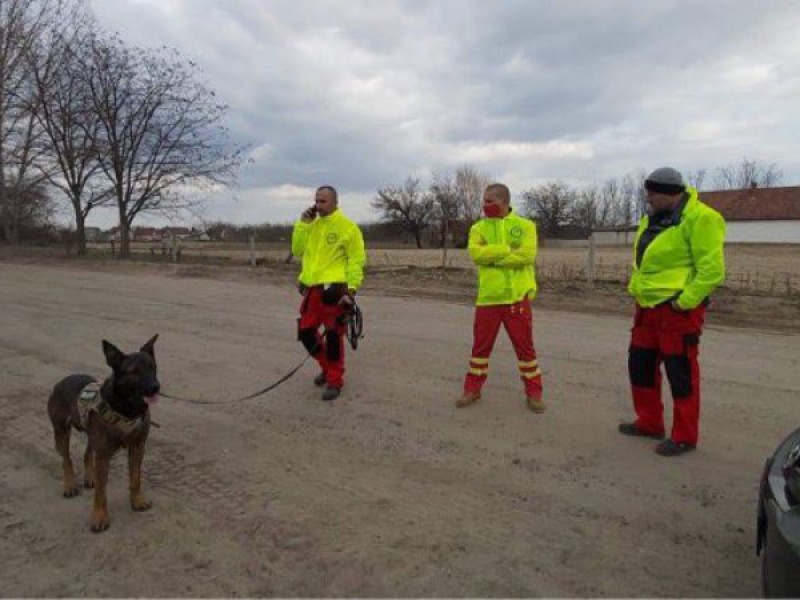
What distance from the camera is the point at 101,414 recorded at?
3.56 meters

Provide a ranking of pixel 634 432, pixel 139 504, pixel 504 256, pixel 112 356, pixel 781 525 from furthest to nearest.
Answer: pixel 504 256 < pixel 634 432 < pixel 139 504 < pixel 112 356 < pixel 781 525

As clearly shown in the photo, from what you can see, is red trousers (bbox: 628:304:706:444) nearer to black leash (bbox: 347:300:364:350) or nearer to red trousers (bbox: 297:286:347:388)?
black leash (bbox: 347:300:364:350)

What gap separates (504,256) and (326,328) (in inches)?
73.3

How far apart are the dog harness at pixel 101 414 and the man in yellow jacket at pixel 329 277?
2.45 m

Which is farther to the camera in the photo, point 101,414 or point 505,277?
point 505,277

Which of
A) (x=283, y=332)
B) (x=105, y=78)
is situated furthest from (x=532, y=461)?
(x=105, y=78)

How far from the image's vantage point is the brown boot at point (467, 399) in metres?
5.62

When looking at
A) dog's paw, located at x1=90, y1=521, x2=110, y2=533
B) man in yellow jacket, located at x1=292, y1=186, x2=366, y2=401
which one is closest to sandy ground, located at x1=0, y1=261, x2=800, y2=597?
dog's paw, located at x1=90, y1=521, x2=110, y2=533

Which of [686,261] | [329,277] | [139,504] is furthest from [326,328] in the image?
[686,261]

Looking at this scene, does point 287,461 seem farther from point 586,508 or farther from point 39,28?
point 39,28

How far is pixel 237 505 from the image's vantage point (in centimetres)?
383

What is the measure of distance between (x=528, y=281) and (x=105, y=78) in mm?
26008

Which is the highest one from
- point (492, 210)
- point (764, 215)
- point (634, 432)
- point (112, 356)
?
point (764, 215)

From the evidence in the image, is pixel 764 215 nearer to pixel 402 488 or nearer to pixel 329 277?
pixel 329 277
